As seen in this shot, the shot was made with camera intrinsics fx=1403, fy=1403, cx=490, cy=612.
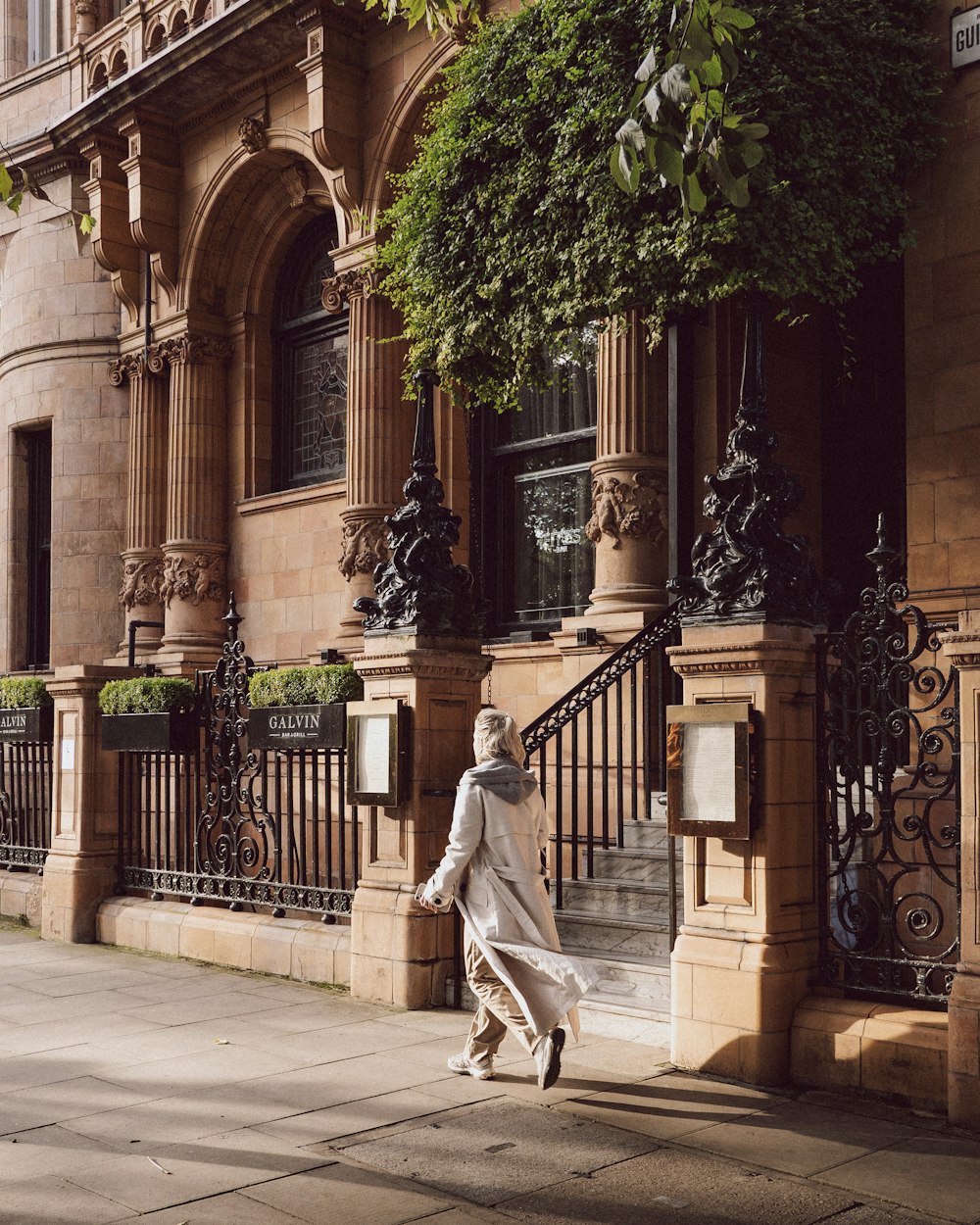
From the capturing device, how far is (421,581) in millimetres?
8859

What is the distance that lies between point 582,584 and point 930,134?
17.3ft

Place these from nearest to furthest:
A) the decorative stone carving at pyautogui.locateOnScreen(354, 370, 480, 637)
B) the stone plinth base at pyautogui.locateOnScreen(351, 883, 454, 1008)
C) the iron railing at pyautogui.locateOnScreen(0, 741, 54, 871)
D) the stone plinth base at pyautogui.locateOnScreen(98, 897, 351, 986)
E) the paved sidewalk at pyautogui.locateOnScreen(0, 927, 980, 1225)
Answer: the paved sidewalk at pyautogui.locateOnScreen(0, 927, 980, 1225) < the stone plinth base at pyautogui.locateOnScreen(351, 883, 454, 1008) < the decorative stone carving at pyautogui.locateOnScreen(354, 370, 480, 637) < the stone plinth base at pyautogui.locateOnScreen(98, 897, 351, 986) < the iron railing at pyautogui.locateOnScreen(0, 741, 54, 871)

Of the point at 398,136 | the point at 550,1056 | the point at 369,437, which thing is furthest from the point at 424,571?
the point at 398,136

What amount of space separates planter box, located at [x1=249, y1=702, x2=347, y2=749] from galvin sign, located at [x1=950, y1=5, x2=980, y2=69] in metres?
6.11

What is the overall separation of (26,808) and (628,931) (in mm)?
7434

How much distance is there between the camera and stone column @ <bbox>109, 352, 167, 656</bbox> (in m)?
17.0

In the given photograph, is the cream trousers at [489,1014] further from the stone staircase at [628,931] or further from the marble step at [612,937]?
the marble step at [612,937]

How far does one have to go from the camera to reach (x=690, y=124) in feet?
16.8

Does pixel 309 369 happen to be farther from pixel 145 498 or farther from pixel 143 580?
pixel 143 580

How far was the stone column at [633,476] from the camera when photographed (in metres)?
11.7

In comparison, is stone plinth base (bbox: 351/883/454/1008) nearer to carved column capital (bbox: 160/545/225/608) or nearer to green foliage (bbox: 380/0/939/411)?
green foliage (bbox: 380/0/939/411)

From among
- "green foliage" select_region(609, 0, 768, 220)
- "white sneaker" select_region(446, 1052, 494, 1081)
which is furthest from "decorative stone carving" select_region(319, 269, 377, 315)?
"green foliage" select_region(609, 0, 768, 220)

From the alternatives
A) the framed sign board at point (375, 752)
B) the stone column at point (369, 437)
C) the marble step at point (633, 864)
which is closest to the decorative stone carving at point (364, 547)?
the stone column at point (369, 437)

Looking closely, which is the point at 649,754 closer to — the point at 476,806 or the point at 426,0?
the point at 476,806
